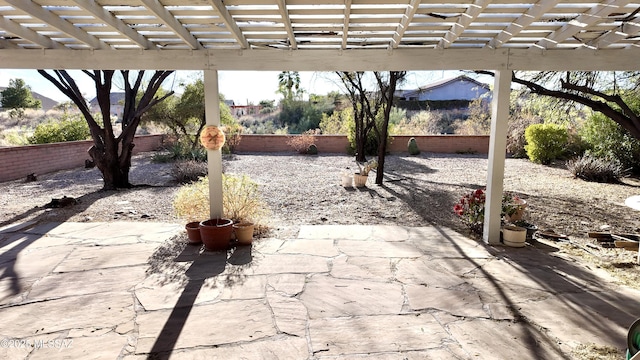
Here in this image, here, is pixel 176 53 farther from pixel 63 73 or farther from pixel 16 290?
pixel 63 73

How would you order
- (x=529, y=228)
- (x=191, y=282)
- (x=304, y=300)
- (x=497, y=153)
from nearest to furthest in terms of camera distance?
(x=304, y=300) → (x=191, y=282) → (x=497, y=153) → (x=529, y=228)

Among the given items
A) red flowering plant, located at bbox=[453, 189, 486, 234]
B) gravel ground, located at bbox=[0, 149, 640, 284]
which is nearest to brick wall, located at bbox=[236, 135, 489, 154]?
gravel ground, located at bbox=[0, 149, 640, 284]

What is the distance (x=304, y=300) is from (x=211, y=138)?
6.98 ft

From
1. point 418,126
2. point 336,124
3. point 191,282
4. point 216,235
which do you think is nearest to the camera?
point 191,282

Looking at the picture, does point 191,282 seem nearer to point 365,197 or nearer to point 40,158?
point 365,197

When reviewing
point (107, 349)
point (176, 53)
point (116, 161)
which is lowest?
point (107, 349)

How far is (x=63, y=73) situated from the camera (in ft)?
21.4

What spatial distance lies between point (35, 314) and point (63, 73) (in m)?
5.30

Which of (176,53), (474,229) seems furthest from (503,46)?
(176,53)

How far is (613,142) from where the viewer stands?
31.9ft

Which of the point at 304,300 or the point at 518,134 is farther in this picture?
the point at 518,134

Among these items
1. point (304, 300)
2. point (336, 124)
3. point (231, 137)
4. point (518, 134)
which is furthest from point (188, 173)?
point (518, 134)

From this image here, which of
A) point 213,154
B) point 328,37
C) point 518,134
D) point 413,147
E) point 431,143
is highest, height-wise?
point 328,37

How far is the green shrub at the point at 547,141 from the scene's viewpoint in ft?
37.9
